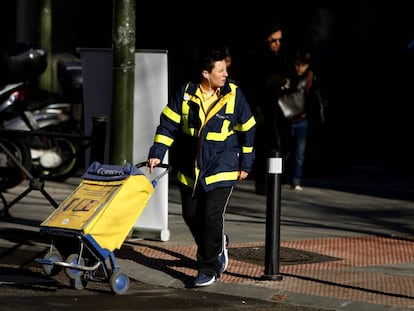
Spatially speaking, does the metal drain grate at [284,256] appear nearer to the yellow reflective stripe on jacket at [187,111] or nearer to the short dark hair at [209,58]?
the yellow reflective stripe on jacket at [187,111]

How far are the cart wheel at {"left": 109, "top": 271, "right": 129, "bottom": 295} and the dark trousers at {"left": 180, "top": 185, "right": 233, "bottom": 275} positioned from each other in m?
0.64

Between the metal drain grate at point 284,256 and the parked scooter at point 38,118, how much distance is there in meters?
4.89

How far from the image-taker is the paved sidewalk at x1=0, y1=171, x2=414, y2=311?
9797 millimetres

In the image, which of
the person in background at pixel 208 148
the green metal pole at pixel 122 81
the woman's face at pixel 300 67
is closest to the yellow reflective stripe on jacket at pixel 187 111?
the person in background at pixel 208 148

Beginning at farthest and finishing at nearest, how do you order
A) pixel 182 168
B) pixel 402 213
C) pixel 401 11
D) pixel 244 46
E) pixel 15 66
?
1. pixel 401 11
2. pixel 244 46
3. pixel 15 66
4. pixel 402 213
5. pixel 182 168

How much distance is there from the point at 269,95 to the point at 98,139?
14.1 ft

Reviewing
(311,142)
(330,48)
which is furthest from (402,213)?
(330,48)

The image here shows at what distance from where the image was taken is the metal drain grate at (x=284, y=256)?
1108cm

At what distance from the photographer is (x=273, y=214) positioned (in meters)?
10.0

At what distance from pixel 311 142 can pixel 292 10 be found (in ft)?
14.4

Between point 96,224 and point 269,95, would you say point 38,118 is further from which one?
point 96,224

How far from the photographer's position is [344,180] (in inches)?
693

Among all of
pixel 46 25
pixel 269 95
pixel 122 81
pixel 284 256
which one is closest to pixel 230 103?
pixel 122 81

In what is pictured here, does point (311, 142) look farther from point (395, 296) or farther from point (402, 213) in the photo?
point (395, 296)
